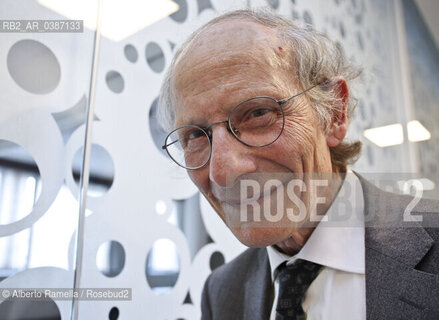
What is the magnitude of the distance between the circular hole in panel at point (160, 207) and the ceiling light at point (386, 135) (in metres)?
1.60

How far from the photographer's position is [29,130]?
34.4 inches

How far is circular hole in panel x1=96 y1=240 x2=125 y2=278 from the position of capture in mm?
970

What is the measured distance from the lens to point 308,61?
0.81m

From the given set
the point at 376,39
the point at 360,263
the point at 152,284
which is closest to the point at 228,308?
the point at 152,284

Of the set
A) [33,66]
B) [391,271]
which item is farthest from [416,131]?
[33,66]

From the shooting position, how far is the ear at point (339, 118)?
849mm

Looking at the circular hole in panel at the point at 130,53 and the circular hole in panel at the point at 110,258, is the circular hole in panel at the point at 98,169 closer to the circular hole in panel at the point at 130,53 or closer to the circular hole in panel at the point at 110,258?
the circular hole in panel at the point at 110,258

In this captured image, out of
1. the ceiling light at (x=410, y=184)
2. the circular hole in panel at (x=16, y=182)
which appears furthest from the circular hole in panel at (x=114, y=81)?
the ceiling light at (x=410, y=184)

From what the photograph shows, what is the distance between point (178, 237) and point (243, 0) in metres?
1.02

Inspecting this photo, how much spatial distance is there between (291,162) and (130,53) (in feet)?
2.18

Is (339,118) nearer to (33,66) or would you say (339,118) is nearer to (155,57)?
(155,57)

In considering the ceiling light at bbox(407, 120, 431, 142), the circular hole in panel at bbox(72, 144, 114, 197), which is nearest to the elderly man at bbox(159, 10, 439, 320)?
the circular hole in panel at bbox(72, 144, 114, 197)

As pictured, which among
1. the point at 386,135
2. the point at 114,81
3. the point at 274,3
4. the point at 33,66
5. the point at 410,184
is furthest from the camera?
the point at 386,135

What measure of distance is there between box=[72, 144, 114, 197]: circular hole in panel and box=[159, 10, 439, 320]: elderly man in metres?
0.25
